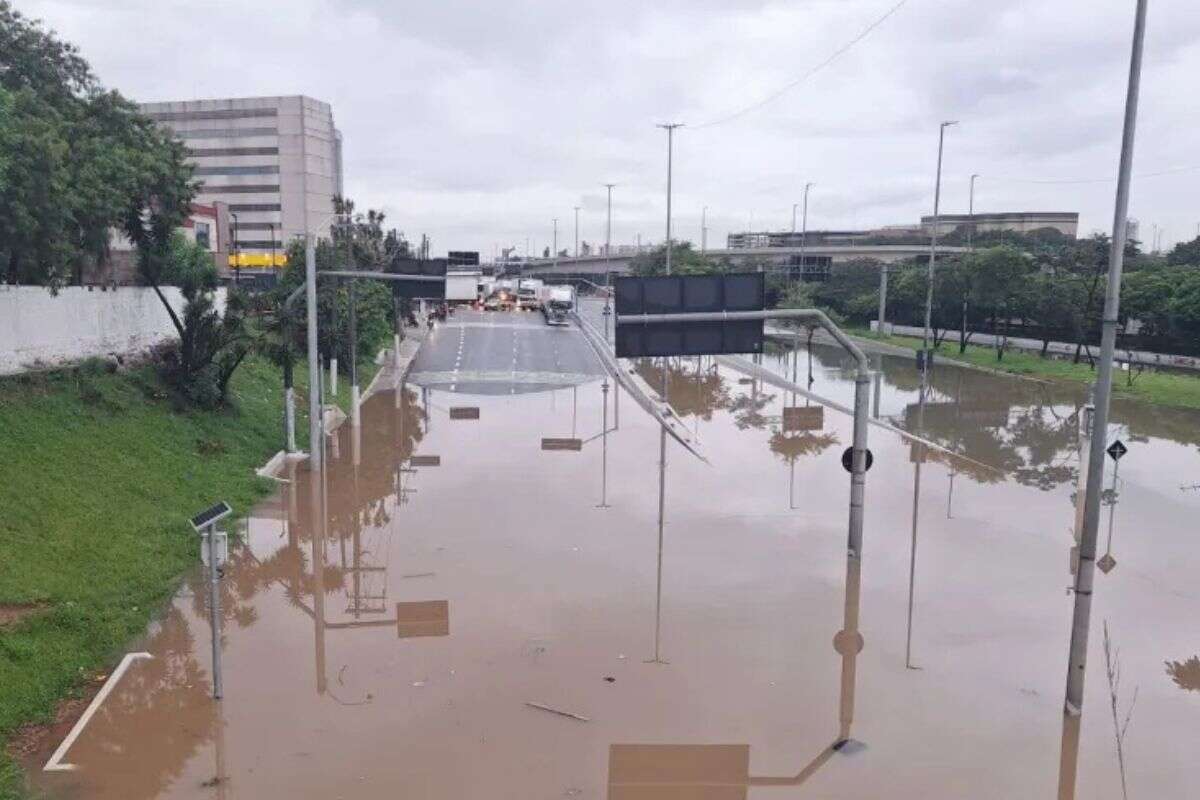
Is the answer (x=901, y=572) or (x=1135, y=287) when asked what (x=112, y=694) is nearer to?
(x=901, y=572)

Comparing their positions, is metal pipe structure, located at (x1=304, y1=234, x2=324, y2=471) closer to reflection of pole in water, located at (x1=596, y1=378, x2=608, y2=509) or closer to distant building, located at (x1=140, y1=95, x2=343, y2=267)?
reflection of pole in water, located at (x1=596, y1=378, x2=608, y2=509)

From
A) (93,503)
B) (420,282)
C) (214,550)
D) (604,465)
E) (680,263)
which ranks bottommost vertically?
(604,465)

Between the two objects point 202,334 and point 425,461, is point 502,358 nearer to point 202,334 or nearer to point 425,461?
point 425,461

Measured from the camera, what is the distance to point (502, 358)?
159ft

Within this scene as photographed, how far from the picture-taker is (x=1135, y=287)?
168 ft

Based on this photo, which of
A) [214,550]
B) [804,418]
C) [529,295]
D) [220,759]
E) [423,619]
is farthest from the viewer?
[529,295]

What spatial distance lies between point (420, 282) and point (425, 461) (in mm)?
4903

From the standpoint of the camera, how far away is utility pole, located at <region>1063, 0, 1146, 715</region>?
948 centimetres

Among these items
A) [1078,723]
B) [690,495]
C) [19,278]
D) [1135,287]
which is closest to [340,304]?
[19,278]

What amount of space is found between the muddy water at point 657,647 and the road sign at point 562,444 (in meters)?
3.09

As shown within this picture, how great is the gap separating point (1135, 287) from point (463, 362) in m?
37.6

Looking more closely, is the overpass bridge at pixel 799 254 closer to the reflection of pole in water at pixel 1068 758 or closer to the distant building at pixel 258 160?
the distant building at pixel 258 160

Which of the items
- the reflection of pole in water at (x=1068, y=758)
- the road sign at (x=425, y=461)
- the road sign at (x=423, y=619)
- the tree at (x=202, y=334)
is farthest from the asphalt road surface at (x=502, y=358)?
the reflection of pole in water at (x=1068, y=758)

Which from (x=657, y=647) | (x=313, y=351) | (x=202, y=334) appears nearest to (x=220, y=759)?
(x=657, y=647)
